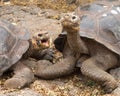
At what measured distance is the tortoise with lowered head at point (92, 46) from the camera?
4.49 m

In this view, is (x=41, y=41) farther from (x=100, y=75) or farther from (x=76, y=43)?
(x=100, y=75)

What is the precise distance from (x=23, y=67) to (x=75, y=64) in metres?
0.52

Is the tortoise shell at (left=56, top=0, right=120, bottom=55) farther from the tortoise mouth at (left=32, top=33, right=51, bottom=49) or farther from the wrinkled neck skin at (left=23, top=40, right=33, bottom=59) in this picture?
the wrinkled neck skin at (left=23, top=40, right=33, bottom=59)

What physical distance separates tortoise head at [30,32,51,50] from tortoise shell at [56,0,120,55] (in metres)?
0.34

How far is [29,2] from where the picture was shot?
736 centimetres

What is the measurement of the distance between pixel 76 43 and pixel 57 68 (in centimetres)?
31

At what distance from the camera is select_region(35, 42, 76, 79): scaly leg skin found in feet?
15.0

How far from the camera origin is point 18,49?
4.64 metres

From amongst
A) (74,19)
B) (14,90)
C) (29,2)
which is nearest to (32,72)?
(14,90)

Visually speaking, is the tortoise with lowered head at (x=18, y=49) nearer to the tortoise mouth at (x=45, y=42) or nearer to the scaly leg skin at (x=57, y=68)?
the tortoise mouth at (x=45, y=42)

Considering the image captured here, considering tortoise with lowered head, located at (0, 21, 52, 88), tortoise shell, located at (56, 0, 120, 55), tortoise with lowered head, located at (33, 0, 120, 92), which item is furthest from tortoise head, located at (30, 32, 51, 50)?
tortoise shell, located at (56, 0, 120, 55)

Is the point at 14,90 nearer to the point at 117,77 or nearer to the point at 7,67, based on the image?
the point at 7,67

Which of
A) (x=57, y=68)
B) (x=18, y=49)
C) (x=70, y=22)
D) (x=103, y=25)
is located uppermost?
(x=70, y=22)

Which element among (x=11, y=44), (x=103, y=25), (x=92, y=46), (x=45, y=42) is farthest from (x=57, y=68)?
(x=103, y=25)
